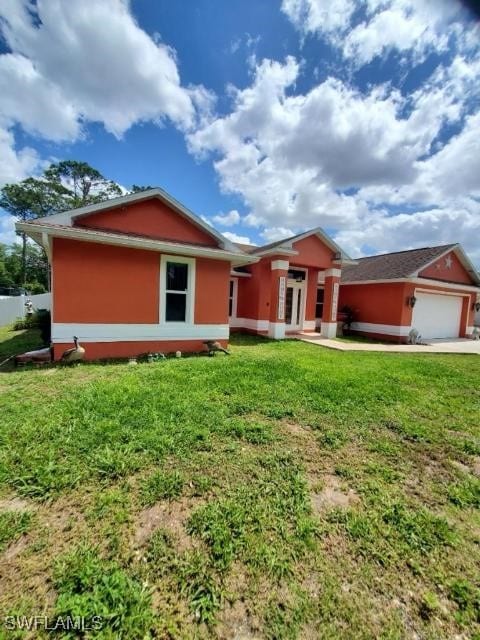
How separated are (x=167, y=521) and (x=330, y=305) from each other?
38.6ft

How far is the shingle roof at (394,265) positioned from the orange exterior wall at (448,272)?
0.49m

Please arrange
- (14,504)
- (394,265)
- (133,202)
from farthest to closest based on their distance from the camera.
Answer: (394,265), (133,202), (14,504)

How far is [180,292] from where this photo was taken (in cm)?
821

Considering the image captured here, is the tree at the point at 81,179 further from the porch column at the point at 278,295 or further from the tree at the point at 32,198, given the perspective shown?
the porch column at the point at 278,295

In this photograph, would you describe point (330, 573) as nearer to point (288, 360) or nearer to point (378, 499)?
point (378, 499)

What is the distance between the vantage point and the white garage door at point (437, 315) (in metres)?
14.0

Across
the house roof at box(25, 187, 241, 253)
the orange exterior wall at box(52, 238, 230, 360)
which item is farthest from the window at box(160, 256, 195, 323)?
the house roof at box(25, 187, 241, 253)

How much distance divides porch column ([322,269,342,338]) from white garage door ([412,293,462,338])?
4.43 metres

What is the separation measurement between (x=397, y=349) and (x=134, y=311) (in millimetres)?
9947

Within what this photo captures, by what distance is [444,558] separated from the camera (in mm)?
2041

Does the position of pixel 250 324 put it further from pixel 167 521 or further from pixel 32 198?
pixel 32 198

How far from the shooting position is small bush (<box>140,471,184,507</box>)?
97.1 inches

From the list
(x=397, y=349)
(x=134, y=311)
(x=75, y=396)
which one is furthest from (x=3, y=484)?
(x=397, y=349)

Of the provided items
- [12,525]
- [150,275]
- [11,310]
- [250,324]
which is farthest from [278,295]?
[11,310]
